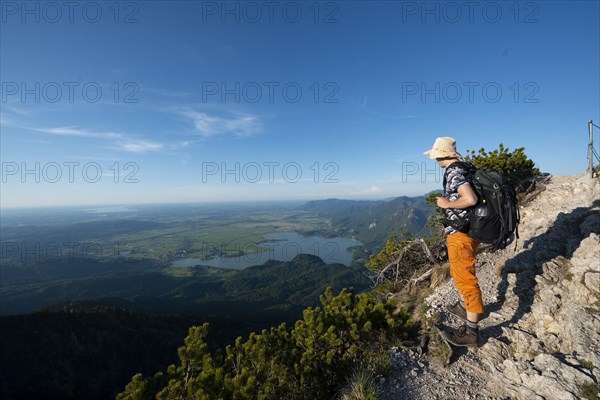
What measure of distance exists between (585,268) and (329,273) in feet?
557

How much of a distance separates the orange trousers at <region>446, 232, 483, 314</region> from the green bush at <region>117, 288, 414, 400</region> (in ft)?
4.73

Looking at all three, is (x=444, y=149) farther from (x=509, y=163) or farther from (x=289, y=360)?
(x=509, y=163)

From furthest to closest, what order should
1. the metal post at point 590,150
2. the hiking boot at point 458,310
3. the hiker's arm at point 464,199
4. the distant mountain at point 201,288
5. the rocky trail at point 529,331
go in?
the distant mountain at point 201,288 → the metal post at point 590,150 → the hiking boot at point 458,310 → the hiker's arm at point 464,199 → the rocky trail at point 529,331

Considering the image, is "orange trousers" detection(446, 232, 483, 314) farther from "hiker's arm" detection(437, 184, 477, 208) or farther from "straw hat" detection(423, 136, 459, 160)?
"straw hat" detection(423, 136, 459, 160)

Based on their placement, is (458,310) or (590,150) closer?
(458,310)

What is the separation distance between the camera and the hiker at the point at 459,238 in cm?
463

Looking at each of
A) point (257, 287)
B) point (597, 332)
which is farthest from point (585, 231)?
point (257, 287)

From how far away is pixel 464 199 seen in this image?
436 cm

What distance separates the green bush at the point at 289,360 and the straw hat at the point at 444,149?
3.28 m

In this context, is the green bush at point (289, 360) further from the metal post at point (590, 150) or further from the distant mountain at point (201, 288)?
the distant mountain at point (201, 288)

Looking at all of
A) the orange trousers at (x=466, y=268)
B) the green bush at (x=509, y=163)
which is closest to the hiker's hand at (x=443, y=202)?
the orange trousers at (x=466, y=268)

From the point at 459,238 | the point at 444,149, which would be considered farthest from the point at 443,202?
the point at 444,149

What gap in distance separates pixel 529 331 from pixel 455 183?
3251 mm

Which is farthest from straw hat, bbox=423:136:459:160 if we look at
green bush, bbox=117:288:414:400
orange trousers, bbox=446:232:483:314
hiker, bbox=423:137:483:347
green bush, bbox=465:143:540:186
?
green bush, bbox=465:143:540:186
